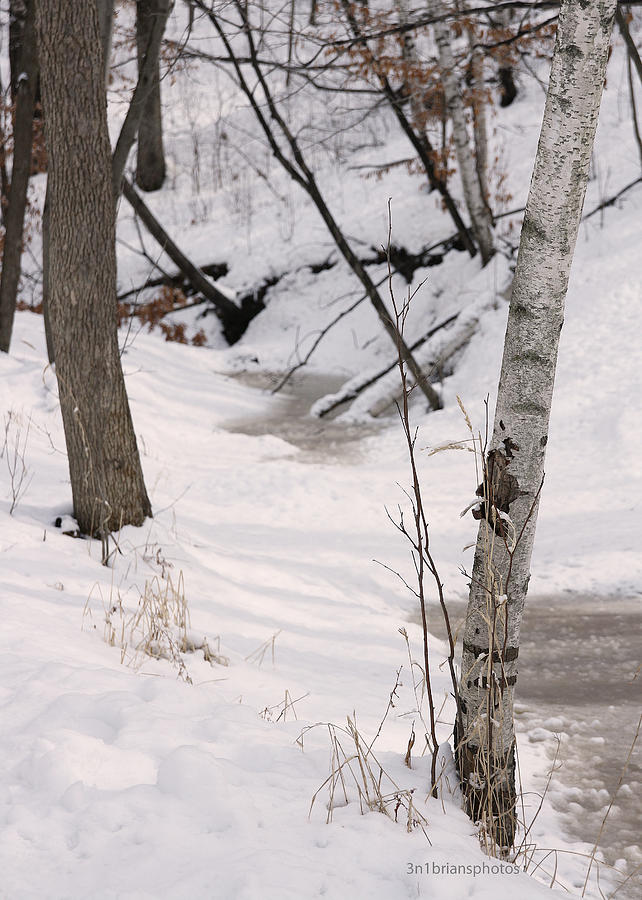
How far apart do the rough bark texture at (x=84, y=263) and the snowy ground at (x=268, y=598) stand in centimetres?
40

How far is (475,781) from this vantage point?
2166mm

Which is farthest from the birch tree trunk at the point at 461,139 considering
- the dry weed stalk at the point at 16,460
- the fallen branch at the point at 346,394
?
the dry weed stalk at the point at 16,460

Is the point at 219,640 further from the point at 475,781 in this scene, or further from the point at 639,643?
the point at 639,643

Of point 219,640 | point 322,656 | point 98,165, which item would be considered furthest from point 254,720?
point 98,165

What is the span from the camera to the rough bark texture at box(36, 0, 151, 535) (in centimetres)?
400

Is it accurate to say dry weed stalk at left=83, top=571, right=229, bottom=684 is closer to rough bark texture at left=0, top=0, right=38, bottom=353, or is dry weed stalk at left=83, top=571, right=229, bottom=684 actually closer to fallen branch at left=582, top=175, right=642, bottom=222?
Result: rough bark texture at left=0, top=0, right=38, bottom=353

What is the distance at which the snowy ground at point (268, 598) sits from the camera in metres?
1.81

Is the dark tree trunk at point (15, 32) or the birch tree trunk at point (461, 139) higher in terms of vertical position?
the dark tree trunk at point (15, 32)

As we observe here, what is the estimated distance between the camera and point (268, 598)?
439 centimetres

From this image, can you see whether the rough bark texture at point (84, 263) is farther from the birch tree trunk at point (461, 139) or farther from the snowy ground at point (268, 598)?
the birch tree trunk at point (461, 139)

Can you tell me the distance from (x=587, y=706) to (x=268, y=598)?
5.73 ft

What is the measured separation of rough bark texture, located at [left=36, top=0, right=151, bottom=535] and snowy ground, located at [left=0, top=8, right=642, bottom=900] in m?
0.40

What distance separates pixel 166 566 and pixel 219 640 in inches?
36.5

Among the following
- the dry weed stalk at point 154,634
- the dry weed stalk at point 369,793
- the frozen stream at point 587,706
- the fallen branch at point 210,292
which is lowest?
the frozen stream at point 587,706
